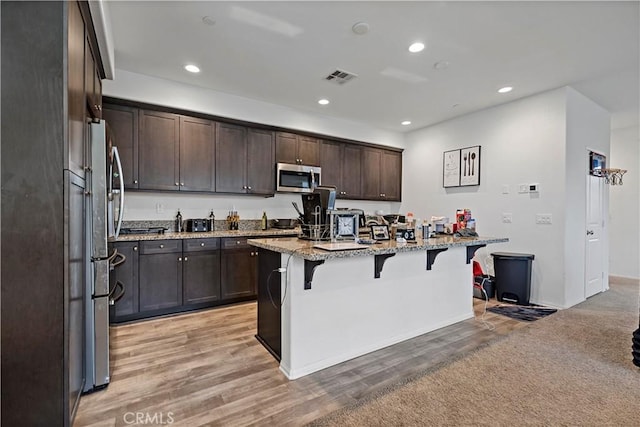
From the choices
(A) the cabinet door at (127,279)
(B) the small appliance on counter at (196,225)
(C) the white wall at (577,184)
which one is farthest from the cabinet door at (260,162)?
(C) the white wall at (577,184)

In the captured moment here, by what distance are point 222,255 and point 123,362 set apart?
1.54 m

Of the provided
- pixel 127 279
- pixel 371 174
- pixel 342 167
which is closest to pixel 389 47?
pixel 342 167

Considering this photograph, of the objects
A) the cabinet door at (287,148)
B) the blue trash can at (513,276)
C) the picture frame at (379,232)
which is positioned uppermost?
the cabinet door at (287,148)

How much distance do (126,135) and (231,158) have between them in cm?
122

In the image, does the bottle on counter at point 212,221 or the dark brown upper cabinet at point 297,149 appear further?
the dark brown upper cabinet at point 297,149

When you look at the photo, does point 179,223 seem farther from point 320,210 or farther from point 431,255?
point 431,255

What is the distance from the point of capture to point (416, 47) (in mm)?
2852

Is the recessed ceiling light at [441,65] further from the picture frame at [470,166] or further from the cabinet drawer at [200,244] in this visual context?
the cabinet drawer at [200,244]

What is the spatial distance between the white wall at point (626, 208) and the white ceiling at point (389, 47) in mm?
1762

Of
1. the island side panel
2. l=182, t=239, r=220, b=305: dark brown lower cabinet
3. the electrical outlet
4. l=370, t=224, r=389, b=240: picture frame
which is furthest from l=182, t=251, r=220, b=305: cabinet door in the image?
the electrical outlet

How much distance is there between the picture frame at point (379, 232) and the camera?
2.81 meters

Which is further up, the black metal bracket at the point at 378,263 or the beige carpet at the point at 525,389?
the black metal bracket at the point at 378,263

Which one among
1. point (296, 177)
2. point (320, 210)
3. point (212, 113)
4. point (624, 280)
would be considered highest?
point (212, 113)

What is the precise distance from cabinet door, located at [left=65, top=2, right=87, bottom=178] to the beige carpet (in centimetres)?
195
